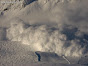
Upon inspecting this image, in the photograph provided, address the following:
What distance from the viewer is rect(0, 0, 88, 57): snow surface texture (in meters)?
5.64

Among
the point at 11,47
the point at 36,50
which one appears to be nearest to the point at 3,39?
the point at 11,47

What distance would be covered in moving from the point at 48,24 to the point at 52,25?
0.16 metres

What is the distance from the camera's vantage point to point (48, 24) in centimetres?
675

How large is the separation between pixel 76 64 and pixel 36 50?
135cm

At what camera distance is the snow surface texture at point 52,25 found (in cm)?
564

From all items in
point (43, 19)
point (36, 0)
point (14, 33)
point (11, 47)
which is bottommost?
point (11, 47)

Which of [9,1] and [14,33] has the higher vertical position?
[9,1]

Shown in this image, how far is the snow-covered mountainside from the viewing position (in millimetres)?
5645

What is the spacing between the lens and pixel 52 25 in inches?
263

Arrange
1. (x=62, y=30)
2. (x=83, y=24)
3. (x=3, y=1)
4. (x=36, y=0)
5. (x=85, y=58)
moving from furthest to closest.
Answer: (x=3, y=1), (x=36, y=0), (x=83, y=24), (x=62, y=30), (x=85, y=58)

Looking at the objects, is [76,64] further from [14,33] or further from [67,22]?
[14,33]

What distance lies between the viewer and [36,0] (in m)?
7.63

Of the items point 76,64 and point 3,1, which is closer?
point 76,64

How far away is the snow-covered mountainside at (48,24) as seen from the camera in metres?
5.64
